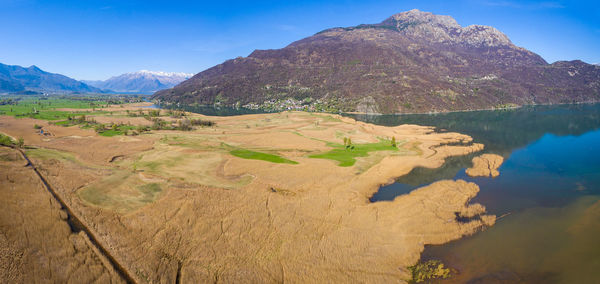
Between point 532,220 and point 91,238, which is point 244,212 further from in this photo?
point 532,220

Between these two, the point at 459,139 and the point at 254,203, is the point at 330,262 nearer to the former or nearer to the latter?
the point at 254,203

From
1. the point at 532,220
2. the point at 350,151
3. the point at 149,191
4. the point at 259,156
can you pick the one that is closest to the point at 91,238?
Result: the point at 149,191

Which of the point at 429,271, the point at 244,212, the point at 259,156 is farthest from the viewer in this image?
the point at 259,156

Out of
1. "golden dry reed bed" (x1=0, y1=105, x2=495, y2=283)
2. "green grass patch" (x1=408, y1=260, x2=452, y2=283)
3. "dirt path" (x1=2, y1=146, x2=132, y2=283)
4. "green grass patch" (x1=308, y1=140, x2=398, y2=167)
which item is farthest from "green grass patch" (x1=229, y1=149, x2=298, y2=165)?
"green grass patch" (x1=408, y1=260, x2=452, y2=283)

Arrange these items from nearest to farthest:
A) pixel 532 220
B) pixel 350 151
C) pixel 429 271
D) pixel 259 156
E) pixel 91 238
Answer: pixel 429 271, pixel 91 238, pixel 532 220, pixel 259 156, pixel 350 151

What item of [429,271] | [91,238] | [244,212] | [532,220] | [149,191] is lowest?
[429,271]

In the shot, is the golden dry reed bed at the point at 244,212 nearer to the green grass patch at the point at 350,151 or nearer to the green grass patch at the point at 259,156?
the green grass patch at the point at 259,156
